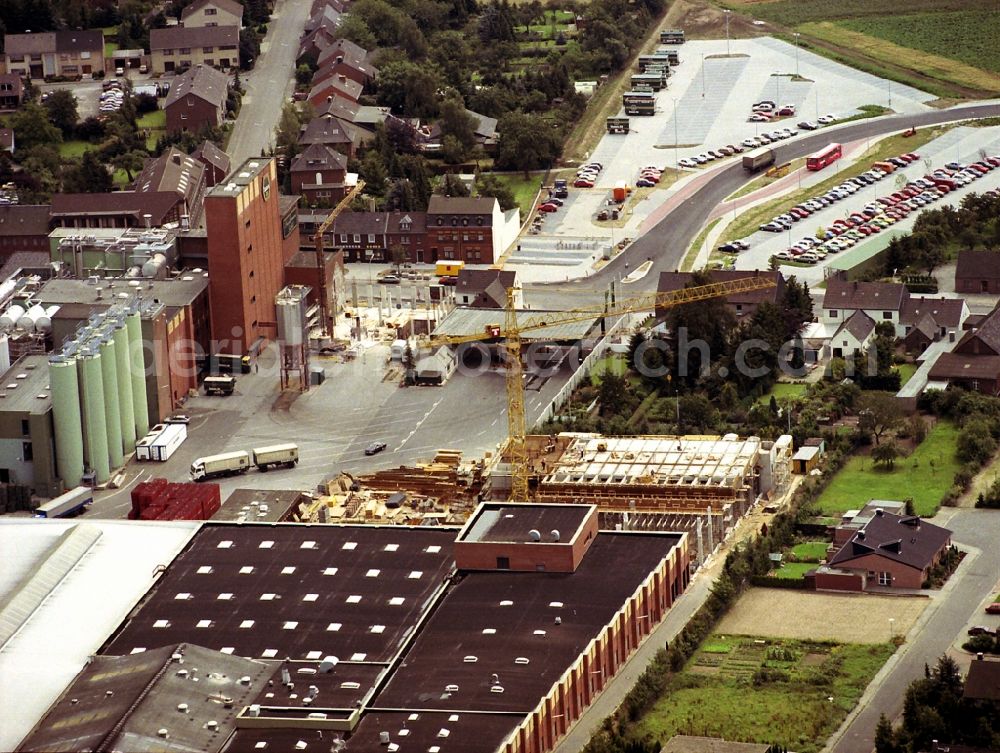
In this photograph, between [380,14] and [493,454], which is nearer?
[493,454]

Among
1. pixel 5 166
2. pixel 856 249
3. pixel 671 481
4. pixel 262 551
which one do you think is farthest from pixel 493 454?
pixel 5 166

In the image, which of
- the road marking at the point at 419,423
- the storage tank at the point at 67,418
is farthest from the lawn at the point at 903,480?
the storage tank at the point at 67,418

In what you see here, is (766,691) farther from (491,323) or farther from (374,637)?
(491,323)

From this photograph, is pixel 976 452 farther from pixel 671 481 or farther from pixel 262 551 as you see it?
pixel 262 551

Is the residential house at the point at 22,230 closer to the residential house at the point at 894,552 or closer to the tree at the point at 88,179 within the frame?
the tree at the point at 88,179

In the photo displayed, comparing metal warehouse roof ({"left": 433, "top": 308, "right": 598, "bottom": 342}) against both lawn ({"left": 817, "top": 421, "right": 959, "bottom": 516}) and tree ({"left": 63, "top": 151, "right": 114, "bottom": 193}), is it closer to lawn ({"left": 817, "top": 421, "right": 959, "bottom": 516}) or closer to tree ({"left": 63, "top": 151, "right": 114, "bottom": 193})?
lawn ({"left": 817, "top": 421, "right": 959, "bottom": 516})

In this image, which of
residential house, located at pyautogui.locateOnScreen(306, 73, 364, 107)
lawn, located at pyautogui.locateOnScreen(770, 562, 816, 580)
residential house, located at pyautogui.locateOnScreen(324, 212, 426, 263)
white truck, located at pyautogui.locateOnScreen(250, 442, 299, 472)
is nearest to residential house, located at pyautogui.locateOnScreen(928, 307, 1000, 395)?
lawn, located at pyautogui.locateOnScreen(770, 562, 816, 580)
